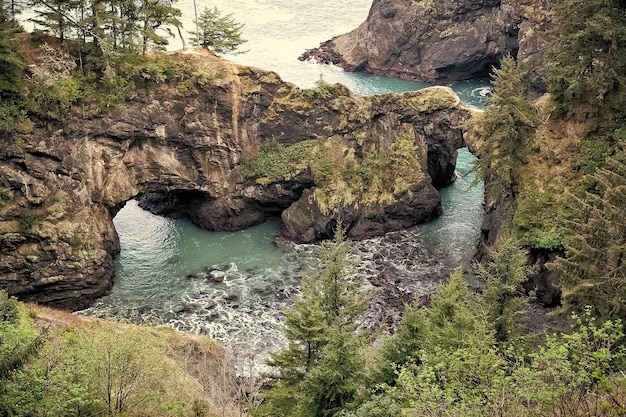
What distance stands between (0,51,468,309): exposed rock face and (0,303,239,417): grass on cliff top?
11565 mm

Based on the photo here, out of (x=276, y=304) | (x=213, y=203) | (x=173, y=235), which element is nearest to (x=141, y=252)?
(x=173, y=235)

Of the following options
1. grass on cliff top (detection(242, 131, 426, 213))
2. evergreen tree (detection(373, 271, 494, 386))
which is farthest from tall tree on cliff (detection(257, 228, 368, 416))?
grass on cliff top (detection(242, 131, 426, 213))

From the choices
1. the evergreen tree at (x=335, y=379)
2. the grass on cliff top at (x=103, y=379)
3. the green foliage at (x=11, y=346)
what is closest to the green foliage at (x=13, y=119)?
the grass on cliff top at (x=103, y=379)

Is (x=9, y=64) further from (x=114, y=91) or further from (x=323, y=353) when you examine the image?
(x=323, y=353)

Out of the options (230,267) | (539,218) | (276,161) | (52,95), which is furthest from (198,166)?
(539,218)

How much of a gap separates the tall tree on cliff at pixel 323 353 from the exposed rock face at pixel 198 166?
2139cm

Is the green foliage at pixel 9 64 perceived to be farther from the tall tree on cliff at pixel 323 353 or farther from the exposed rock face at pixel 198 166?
the tall tree on cliff at pixel 323 353

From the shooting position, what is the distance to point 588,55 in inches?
1340

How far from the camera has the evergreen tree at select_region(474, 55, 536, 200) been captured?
119 feet

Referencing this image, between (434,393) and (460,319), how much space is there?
7985mm

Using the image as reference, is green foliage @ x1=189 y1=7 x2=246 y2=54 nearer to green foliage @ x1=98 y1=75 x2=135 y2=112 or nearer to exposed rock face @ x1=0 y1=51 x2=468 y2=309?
exposed rock face @ x1=0 y1=51 x2=468 y2=309

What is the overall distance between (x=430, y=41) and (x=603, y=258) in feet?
206

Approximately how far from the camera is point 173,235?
47438 millimetres

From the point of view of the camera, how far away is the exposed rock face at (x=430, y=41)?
77.2 m
